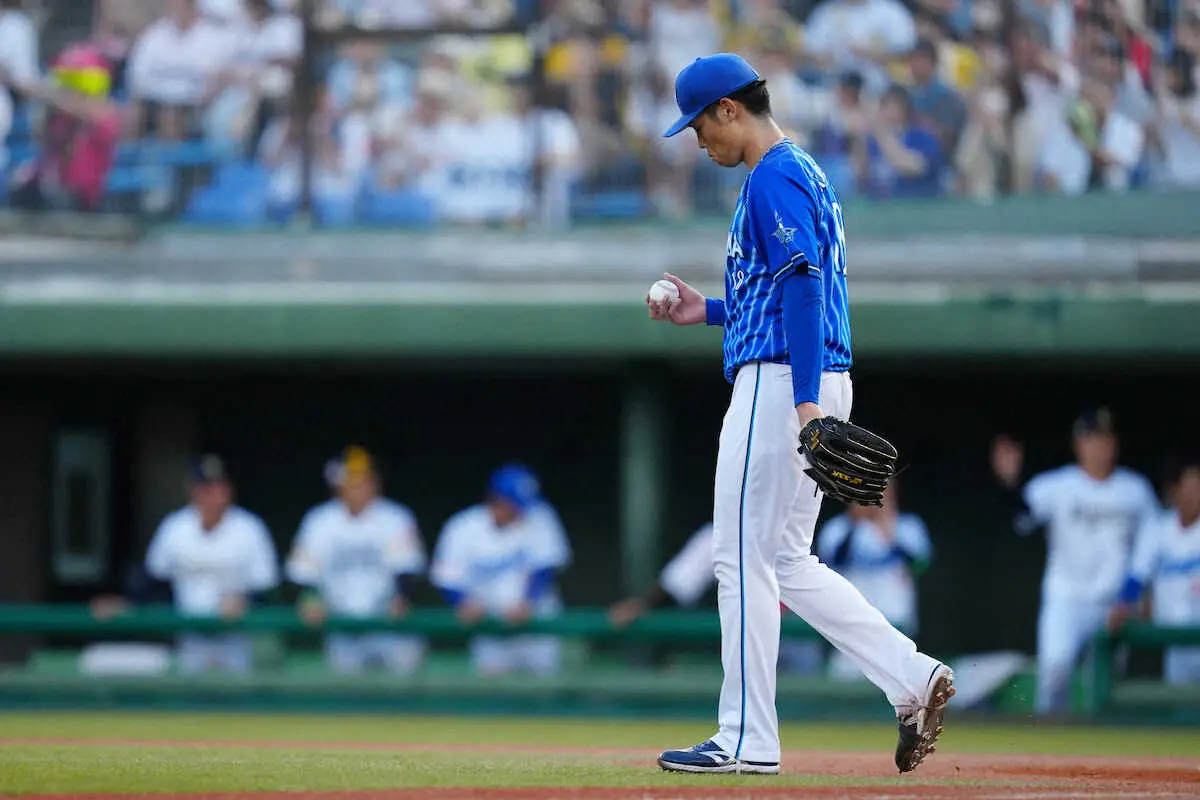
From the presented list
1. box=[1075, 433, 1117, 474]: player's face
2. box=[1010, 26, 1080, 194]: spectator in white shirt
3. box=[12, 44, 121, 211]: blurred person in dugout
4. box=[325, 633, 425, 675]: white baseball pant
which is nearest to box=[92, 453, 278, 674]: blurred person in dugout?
box=[325, 633, 425, 675]: white baseball pant

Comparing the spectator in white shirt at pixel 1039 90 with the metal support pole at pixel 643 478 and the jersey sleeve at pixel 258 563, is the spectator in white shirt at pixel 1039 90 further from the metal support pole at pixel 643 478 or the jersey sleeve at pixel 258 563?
the jersey sleeve at pixel 258 563

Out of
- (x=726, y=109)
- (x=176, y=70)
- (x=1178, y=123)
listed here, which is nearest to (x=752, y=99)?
(x=726, y=109)

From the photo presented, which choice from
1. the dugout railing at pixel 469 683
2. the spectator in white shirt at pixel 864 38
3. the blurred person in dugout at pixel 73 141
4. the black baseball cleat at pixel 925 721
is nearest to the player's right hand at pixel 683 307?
the black baseball cleat at pixel 925 721

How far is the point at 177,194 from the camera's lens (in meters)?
11.1

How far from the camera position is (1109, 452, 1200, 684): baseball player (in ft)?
30.1

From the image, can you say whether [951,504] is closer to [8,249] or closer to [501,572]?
[501,572]

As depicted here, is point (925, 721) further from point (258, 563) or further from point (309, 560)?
point (258, 563)

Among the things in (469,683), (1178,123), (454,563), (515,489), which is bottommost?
(469,683)

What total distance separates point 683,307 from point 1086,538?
5.41 metres

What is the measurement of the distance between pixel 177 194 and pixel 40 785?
7.40 metres

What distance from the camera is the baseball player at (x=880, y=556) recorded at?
9578 mm

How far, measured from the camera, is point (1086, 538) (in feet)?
30.8

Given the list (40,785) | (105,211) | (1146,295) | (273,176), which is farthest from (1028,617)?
(40,785)

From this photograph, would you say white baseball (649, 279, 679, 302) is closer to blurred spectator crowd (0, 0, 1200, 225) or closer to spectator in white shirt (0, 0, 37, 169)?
blurred spectator crowd (0, 0, 1200, 225)
